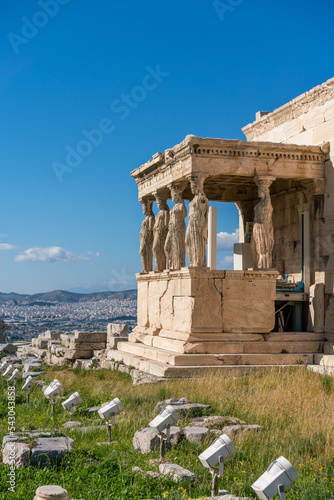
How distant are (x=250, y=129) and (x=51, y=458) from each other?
482 inches

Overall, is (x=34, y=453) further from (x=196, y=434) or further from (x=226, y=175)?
(x=226, y=175)

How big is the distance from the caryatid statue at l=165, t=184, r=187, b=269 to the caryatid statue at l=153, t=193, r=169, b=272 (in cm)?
128

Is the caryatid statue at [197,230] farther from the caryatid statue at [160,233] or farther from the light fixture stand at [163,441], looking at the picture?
the light fixture stand at [163,441]

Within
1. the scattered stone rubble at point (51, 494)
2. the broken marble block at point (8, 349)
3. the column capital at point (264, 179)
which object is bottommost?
the broken marble block at point (8, 349)

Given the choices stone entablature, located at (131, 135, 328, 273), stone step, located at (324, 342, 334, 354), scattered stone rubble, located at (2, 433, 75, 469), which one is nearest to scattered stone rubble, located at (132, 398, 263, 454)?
scattered stone rubble, located at (2, 433, 75, 469)

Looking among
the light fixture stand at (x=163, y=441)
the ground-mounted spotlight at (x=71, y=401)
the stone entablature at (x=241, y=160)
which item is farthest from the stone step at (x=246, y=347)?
the light fixture stand at (x=163, y=441)

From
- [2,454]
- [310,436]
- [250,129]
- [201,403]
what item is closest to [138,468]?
[2,454]

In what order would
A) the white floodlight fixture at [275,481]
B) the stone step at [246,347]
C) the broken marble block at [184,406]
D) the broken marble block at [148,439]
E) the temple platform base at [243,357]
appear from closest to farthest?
1. the white floodlight fixture at [275,481]
2. the broken marble block at [148,439]
3. the broken marble block at [184,406]
4. the temple platform base at [243,357]
5. the stone step at [246,347]

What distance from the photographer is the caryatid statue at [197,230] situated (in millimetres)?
13178

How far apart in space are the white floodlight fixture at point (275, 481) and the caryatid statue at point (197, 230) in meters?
8.13

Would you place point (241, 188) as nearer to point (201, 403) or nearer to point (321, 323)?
point (321, 323)

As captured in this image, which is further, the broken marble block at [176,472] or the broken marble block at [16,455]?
the broken marble block at [16,455]

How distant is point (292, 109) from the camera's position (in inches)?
599

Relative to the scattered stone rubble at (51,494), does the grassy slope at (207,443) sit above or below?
below
